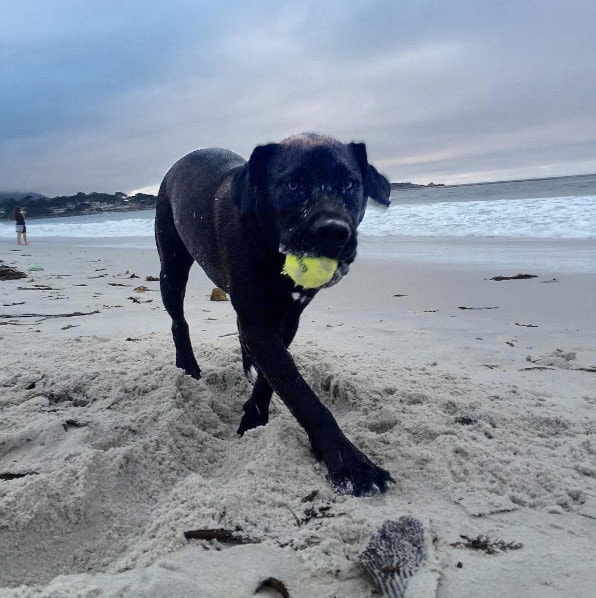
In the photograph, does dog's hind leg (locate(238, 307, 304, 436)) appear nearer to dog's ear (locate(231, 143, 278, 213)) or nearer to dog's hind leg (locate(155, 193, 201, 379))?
dog's ear (locate(231, 143, 278, 213))

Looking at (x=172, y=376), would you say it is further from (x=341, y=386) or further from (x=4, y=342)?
(x=4, y=342)

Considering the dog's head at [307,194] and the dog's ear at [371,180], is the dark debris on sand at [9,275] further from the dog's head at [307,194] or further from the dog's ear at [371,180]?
the dog's ear at [371,180]

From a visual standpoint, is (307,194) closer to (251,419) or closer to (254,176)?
(254,176)

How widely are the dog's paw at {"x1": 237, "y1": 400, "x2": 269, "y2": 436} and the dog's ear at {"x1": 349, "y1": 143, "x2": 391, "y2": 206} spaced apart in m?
1.22

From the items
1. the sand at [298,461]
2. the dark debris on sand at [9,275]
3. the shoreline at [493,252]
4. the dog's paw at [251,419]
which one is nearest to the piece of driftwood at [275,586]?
the sand at [298,461]

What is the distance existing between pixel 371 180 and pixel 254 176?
24.7 inches

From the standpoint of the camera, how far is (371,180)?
281 centimetres

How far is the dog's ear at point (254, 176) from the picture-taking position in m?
2.52

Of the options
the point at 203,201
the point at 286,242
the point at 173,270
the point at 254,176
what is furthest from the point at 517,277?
the point at 286,242

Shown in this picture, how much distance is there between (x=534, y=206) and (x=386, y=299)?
1095 cm

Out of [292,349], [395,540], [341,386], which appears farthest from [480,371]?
[395,540]

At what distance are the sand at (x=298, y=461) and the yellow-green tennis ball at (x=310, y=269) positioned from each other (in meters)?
0.73

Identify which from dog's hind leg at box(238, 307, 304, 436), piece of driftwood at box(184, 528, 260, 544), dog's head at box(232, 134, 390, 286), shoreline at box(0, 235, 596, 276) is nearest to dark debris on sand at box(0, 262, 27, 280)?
shoreline at box(0, 235, 596, 276)

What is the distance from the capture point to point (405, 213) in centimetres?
1772
